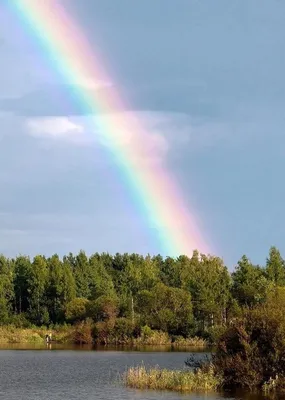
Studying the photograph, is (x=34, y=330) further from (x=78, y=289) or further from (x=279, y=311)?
(x=279, y=311)

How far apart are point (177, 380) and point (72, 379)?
9792 millimetres

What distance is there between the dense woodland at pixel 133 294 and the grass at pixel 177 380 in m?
37.5

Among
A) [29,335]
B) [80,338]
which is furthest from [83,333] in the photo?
[29,335]

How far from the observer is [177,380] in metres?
39.2

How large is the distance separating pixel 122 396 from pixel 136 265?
127 m

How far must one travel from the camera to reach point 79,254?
158m

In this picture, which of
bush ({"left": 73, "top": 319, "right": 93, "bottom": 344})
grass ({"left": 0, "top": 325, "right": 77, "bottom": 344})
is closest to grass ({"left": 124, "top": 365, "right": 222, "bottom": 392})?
bush ({"left": 73, "top": 319, "right": 93, "bottom": 344})

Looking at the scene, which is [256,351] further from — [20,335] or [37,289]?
[37,289]

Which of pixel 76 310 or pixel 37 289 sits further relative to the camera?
pixel 37 289

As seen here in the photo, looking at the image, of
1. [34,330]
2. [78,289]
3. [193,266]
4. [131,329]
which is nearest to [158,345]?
[131,329]

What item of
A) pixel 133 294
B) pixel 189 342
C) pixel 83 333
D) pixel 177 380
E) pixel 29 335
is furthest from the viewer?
pixel 133 294

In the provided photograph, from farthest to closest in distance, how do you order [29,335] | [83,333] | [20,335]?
[29,335]
[20,335]
[83,333]

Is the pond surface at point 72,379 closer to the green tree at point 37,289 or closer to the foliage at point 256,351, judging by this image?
the foliage at point 256,351

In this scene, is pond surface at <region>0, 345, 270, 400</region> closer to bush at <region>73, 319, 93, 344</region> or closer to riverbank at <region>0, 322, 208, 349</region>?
riverbank at <region>0, 322, 208, 349</region>
